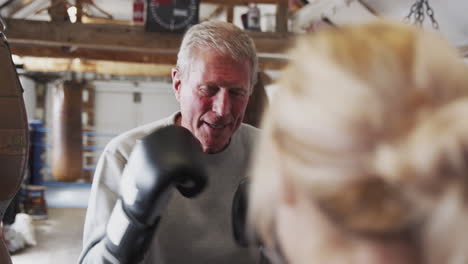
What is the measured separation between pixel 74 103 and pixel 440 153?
8.48m

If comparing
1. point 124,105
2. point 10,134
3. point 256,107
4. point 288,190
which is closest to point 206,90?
point 10,134

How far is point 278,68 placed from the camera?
6609mm

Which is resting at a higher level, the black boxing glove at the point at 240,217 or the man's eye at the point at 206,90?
the man's eye at the point at 206,90

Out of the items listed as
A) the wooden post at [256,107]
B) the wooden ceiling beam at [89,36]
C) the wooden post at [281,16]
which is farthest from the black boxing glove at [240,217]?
the wooden post at [281,16]

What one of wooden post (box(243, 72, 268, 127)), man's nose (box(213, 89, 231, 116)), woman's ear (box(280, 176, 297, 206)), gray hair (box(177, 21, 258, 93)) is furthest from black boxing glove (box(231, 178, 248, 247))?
wooden post (box(243, 72, 268, 127))

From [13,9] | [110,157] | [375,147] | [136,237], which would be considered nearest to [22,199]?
[13,9]

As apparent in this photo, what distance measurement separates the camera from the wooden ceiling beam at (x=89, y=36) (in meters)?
4.58

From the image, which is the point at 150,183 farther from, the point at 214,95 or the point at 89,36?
the point at 89,36

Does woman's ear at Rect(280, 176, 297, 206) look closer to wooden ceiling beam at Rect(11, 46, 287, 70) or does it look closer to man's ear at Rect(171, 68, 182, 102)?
man's ear at Rect(171, 68, 182, 102)

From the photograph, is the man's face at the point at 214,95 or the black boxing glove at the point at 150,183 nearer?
the black boxing glove at the point at 150,183

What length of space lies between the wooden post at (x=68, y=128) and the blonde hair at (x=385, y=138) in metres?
8.32

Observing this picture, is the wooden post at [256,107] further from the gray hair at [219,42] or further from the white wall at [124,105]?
the white wall at [124,105]

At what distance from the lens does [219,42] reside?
1.51m

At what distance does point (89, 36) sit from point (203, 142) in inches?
142
